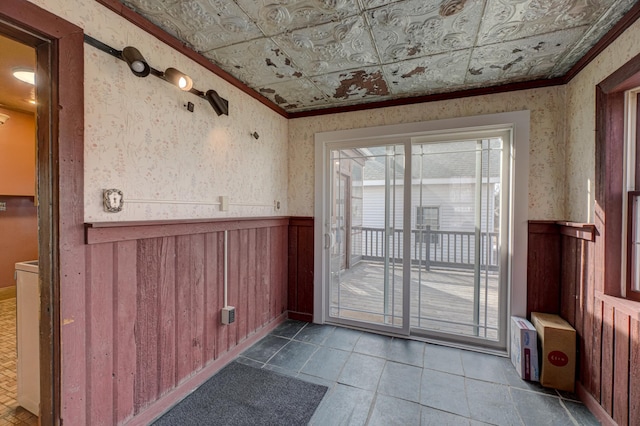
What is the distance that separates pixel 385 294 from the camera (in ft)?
9.97

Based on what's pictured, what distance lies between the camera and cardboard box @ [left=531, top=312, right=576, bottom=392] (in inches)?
81.3

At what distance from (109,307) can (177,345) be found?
24.0 inches

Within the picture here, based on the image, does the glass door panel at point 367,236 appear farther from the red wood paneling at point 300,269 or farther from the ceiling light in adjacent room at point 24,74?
the ceiling light in adjacent room at point 24,74

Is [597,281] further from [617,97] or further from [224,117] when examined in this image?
[224,117]

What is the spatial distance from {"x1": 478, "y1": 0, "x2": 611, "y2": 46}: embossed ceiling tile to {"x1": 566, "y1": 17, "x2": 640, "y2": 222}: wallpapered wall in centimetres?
31

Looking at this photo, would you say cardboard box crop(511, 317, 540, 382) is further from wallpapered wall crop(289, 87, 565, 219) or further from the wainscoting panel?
the wainscoting panel

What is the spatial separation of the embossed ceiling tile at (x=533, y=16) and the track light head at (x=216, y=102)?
73.4 inches

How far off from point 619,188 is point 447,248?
1338 millimetres

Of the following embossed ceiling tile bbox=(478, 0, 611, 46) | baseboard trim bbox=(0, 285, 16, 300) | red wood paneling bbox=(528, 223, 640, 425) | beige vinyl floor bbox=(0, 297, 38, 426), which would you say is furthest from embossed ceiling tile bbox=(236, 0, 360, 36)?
baseboard trim bbox=(0, 285, 16, 300)

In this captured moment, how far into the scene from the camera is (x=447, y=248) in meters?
2.84

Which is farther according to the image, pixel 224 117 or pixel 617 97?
pixel 224 117

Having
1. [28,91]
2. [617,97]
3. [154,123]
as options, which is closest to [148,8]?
[154,123]

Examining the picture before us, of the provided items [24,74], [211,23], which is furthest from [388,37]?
[24,74]

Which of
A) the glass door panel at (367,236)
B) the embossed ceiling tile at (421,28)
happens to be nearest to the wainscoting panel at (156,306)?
the glass door panel at (367,236)
